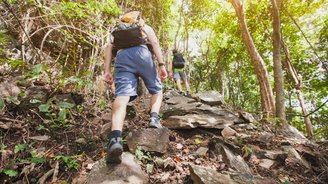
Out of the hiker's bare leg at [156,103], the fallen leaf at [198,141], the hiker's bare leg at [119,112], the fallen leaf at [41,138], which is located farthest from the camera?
the fallen leaf at [198,141]

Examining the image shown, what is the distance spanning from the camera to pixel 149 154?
2.71m

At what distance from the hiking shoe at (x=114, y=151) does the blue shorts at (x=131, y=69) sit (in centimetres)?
60

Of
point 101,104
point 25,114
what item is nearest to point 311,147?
point 101,104

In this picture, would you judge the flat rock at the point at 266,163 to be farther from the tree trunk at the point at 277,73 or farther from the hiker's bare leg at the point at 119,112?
the tree trunk at the point at 277,73

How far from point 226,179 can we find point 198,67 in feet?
64.3

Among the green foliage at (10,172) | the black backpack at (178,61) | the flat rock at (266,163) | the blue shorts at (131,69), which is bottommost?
the flat rock at (266,163)

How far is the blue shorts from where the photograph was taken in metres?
2.73

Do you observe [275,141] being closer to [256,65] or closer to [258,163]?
[258,163]

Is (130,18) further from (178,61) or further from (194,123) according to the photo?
(178,61)

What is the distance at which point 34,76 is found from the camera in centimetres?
338

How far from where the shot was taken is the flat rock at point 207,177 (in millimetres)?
2141

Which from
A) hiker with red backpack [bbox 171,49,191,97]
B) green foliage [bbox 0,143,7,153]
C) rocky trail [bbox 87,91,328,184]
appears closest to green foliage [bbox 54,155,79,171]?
rocky trail [bbox 87,91,328,184]

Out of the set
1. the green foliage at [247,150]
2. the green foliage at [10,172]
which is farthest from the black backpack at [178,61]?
the green foliage at [10,172]

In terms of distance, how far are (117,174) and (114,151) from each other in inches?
9.1
